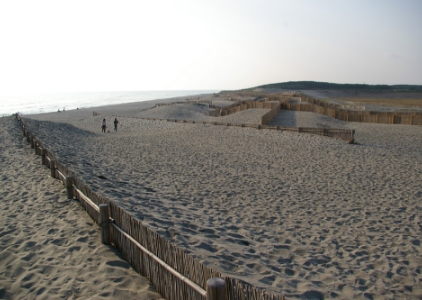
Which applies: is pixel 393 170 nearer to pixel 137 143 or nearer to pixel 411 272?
pixel 411 272

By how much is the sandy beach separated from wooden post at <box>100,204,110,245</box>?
0.61 feet

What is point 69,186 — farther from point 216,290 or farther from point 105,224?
point 216,290

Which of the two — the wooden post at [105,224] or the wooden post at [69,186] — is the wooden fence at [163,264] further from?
the wooden post at [69,186]

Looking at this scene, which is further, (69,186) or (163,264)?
(69,186)

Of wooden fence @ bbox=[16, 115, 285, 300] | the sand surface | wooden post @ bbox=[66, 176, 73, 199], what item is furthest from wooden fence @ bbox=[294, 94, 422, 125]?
wooden fence @ bbox=[16, 115, 285, 300]

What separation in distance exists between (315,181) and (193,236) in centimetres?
576

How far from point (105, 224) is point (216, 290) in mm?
2762

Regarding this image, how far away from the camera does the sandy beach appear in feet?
15.5

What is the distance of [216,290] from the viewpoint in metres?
3.05

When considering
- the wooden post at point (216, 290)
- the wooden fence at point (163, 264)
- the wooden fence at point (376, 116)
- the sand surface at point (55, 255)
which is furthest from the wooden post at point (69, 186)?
the wooden fence at point (376, 116)

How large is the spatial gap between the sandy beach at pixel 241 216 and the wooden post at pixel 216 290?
135 cm

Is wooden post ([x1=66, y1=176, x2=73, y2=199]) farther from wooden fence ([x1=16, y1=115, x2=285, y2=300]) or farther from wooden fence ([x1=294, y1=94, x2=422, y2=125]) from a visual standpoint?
wooden fence ([x1=294, y1=94, x2=422, y2=125])

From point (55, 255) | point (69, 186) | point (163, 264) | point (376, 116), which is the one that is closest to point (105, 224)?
point (55, 255)

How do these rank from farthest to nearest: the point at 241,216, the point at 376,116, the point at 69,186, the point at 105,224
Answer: the point at 376,116 → the point at 241,216 → the point at 69,186 → the point at 105,224
